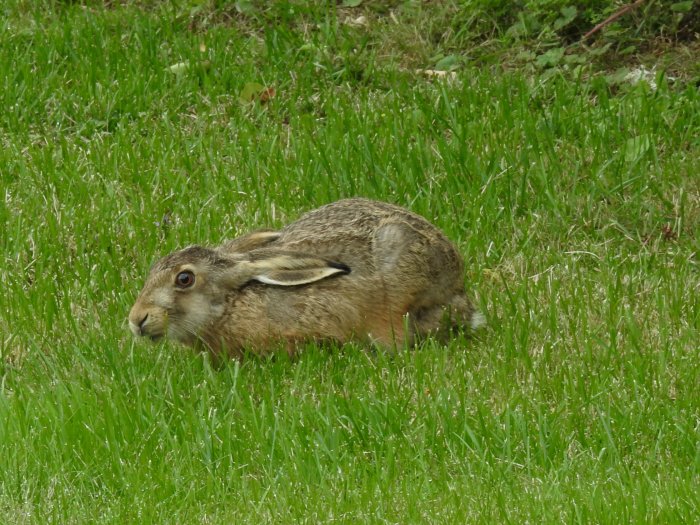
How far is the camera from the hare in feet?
19.6

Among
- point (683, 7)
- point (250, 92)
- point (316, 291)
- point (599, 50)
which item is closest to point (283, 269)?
point (316, 291)

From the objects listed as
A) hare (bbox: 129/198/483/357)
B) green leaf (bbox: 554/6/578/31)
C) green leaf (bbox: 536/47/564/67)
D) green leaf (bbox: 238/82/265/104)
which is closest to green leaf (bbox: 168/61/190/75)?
green leaf (bbox: 238/82/265/104)

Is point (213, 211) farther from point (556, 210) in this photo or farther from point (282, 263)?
point (556, 210)

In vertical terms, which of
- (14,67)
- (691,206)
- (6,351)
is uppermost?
(14,67)

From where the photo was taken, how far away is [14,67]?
8.74 metres

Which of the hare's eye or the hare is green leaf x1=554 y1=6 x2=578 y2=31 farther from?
the hare's eye

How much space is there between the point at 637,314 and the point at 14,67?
4.53 m

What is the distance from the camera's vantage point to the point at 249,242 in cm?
636

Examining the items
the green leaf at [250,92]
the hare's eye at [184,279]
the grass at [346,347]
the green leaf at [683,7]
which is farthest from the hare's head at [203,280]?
the green leaf at [683,7]

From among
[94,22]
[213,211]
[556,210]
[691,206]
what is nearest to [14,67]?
[94,22]

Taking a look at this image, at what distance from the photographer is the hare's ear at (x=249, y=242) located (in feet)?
20.8

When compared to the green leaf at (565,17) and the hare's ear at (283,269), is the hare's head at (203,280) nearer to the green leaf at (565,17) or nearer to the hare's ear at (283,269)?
the hare's ear at (283,269)

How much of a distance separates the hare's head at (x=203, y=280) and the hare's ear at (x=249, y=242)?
22 centimetres

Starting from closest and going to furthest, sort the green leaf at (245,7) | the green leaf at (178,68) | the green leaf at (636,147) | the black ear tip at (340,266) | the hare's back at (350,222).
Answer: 1. the black ear tip at (340,266)
2. the hare's back at (350,222)
3. the green leaf at (636,147)
4. the green leaf at (178,68)
5. the green leaf at (245,7)
